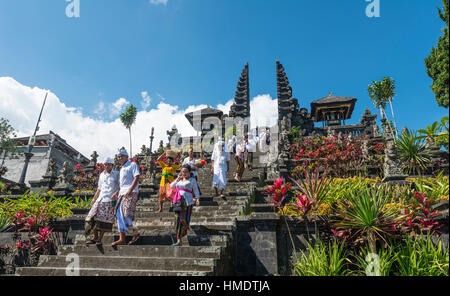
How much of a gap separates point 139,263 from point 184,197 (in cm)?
124

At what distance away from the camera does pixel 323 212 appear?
5207 millimetres

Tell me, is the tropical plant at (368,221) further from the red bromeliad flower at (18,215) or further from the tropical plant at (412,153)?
the red bromeliad flower at (18,215)

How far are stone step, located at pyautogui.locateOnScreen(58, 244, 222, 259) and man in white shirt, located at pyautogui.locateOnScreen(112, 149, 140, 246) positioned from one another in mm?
179

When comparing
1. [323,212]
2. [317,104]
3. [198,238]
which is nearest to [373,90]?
[317,104]

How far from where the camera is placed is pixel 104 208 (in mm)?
4336

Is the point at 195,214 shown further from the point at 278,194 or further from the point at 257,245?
the point at 278,194

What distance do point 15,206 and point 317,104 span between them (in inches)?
1029

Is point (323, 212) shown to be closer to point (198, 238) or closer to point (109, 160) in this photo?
point (198, 238)

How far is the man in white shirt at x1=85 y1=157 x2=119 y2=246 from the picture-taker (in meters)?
4.28

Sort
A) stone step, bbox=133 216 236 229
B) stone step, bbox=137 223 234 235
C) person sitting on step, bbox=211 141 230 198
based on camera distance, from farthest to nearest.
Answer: person sitting on step, bbox=211 141 230 198 < stone step, bbox=133 216 236 229 < stone step, bbox=137 223 234 235

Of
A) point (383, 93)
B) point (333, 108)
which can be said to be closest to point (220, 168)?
point (333, 108)

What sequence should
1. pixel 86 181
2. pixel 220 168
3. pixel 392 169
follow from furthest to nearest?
pixel 86 181
pixel 392 169
pixel 220 168

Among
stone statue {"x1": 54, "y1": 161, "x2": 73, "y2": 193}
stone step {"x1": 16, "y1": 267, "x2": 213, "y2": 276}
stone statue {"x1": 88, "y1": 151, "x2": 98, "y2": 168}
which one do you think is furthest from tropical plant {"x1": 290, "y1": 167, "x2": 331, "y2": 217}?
stone statue {"x1": 88, "y1": 151, "x2": 98, "y2": 168}

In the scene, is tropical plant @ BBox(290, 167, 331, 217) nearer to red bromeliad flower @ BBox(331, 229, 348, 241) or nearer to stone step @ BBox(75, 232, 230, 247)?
red bromeliad flower @ BBox(331, 229, 348, 241)
